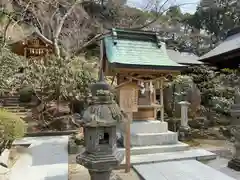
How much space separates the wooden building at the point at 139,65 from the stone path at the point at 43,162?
2.19 metres

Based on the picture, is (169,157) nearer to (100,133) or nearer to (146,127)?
(146,127)

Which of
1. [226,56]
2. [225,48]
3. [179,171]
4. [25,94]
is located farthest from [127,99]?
[225,48]

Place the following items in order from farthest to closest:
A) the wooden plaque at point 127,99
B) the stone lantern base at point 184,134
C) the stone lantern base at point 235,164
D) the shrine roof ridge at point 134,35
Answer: the stone lantern base at point 184,134 < the shrine roof ridge at point 134,35 < the wooden plaque at point 127,99 < the stone lantern base at point 235,164

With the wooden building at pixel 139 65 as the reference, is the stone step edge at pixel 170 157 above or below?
below

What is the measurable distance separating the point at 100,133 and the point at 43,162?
9.91ft

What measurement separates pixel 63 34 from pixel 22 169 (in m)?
14.4

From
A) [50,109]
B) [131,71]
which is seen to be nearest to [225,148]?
[131,71]

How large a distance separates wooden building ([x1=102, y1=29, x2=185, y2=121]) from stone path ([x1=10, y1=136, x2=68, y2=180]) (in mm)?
2192

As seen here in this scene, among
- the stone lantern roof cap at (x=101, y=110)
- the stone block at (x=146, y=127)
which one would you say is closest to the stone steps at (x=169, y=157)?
the stone block at (x=146, y=127)

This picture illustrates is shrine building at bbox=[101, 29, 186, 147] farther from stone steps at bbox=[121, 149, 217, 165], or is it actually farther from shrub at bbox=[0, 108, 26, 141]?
shrub at bbox=[0, 108, 26, 141]

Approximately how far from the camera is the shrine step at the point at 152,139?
5977 millimetres

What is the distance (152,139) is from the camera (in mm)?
6086

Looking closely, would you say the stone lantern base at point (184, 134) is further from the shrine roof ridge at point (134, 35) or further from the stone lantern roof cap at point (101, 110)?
the stone lantern roof cap at point (101, 110)

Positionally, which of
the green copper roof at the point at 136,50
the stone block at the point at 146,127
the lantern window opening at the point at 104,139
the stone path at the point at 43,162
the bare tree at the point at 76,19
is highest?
the bare tree at the point at 76,19
